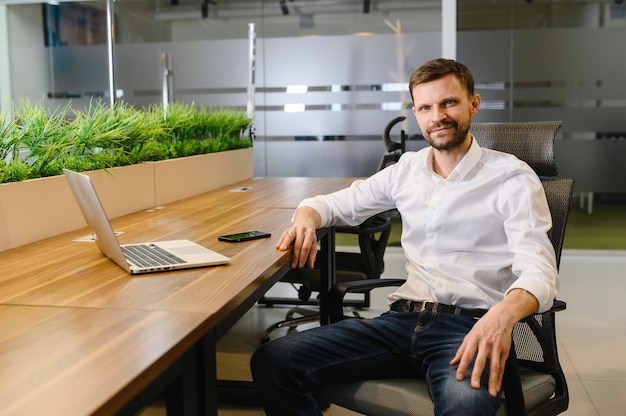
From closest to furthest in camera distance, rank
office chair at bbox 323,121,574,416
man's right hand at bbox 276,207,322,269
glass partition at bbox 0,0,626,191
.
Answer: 1. office chair at bbox 323,121,574,416
2. man's right hand at bbox 276,207,322,269
3. glass partition at bbox 0,0,626,191

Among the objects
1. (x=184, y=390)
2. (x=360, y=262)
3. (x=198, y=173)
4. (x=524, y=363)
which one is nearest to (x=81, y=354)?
(x=184, y=390)

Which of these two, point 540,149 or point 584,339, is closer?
point 540,149

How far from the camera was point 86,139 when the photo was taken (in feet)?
8.25

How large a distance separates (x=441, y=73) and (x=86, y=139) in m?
1.26

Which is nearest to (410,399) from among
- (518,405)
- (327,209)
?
(518,405)

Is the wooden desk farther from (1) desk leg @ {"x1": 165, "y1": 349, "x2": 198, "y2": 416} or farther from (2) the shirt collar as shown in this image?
(2) the shirt collar

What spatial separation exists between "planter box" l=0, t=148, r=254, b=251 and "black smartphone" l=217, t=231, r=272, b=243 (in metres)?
0.54

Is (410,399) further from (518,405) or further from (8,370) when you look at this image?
(8,370)

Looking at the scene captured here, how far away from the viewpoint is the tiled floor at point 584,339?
288cm

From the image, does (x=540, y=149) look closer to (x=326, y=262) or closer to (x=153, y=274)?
(x=326, y=262)

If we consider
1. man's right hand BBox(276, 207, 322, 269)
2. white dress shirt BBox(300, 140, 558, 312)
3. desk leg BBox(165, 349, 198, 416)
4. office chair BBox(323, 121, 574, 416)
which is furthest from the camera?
man's right hand BBox(276, 207, 322, 269)

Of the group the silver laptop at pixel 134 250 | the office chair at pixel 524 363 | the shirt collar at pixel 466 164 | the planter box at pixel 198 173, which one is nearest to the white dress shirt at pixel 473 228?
the shirt collar at pixel 466 164

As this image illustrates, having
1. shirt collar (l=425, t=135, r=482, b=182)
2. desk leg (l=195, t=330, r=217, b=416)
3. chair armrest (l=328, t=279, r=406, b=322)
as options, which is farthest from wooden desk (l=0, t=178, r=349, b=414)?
shirt collar (l=425, t=135, r=482, b=182)

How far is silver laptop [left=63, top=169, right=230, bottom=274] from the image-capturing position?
66.2 inches
